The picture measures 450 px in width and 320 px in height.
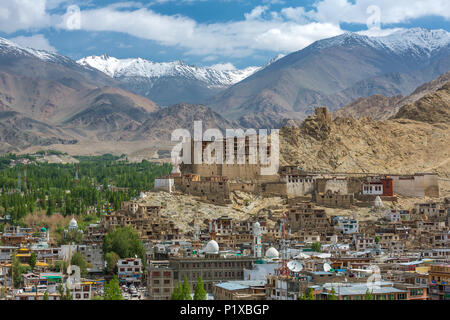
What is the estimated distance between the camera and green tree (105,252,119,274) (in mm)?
61812

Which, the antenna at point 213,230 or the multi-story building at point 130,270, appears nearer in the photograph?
the multi-story building at point 130,270

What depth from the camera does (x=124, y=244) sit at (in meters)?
64.9

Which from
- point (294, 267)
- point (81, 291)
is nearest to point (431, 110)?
point (81, 291)

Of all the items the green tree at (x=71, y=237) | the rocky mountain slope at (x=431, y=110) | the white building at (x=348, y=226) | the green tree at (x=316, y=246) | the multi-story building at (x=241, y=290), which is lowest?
the multi-story building at (x=241, y=290)

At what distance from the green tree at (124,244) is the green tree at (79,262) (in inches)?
104

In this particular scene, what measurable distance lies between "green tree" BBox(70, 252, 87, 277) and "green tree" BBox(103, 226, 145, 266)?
8.71ft

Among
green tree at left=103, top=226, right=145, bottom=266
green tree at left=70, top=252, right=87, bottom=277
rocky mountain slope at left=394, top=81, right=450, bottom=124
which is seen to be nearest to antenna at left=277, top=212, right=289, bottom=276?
green tree at left=103, top=226, right=145, bottom=266

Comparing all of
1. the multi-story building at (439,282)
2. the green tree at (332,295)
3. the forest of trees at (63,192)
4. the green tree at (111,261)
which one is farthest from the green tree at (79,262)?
the green tree at (332,295)

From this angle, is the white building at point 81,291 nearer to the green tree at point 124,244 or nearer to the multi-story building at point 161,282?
the multi-story building at point 161,282

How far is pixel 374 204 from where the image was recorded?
8338 centimetres

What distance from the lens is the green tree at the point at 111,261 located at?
61.8 meters
